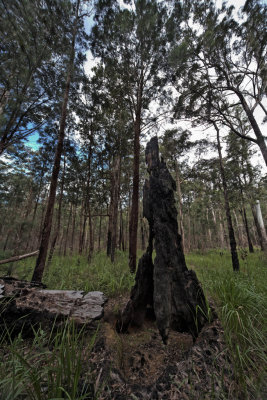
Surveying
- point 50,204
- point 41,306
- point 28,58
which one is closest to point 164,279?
point 41,306

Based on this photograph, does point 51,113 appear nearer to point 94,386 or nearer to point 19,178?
point 94,386

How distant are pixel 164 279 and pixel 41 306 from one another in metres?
2.09

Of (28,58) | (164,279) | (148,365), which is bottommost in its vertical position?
(148,365)

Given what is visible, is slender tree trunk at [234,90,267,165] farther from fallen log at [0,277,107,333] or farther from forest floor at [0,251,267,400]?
fallen log at [0,277,107,333]

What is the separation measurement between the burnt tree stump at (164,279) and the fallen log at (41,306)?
556 mm

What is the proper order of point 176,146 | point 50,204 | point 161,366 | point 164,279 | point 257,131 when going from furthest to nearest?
point 176,146
point 257,131
point 50,204
point 164,279
point 161,366

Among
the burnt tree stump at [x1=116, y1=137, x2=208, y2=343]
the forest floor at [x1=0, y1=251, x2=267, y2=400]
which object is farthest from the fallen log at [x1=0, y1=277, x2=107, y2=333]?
the burnt tree stump at [x1=116, y1=137, x2=208, y2=343]

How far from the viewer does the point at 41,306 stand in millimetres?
2342

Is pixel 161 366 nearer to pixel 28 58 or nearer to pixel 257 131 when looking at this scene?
pixel 257 131

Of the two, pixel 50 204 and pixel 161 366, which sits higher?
pixel 50 204

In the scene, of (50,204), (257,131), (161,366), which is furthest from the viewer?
(257,131)

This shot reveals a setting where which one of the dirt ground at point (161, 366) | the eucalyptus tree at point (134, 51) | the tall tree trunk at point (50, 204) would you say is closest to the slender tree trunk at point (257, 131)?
the eucalyptus tree at point (134, 51)

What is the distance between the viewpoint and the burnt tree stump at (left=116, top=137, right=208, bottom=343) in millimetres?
2033

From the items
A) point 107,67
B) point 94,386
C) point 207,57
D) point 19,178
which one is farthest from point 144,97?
point 19,178
